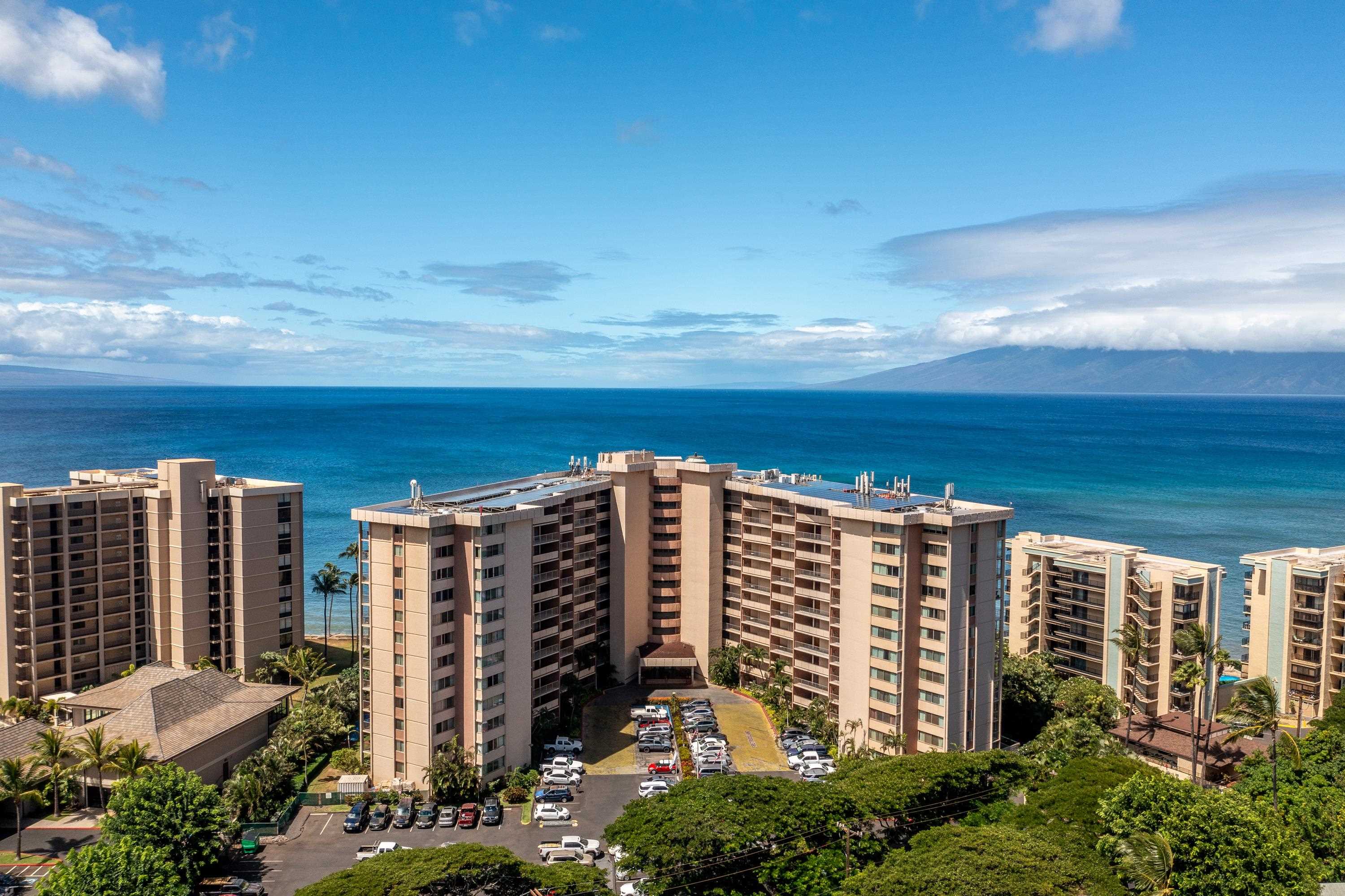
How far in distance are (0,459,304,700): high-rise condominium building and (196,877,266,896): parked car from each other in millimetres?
30450

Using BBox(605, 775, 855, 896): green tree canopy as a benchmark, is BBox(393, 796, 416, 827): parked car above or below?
below

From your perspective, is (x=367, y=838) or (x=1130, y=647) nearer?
(x=367, y=838)

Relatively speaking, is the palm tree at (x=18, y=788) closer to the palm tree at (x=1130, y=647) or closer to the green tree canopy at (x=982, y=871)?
the green tree canopy at (x=982, y=871)

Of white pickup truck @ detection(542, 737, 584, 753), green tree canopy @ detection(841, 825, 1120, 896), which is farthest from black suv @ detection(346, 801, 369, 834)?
green tree canopy @ detection(841, 825, 1120, 896)

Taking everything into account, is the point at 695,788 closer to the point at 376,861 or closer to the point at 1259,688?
the point at 376,861

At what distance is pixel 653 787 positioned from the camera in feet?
163

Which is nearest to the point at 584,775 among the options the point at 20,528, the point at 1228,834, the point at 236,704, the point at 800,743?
the point at 800,743

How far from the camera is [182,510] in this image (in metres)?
66.6

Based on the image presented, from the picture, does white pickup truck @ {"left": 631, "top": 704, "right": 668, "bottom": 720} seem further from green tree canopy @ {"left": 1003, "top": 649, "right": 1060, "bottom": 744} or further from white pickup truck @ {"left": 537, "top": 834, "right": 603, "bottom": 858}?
green tree canopy @ {"left": 1003, "top": 649, "right": 1060, "bottom": 744}

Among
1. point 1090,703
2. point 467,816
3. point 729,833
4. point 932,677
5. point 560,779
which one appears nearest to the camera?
point 729,833

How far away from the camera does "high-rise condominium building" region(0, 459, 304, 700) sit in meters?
63.4

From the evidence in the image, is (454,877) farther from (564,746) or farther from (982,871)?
(564,746)

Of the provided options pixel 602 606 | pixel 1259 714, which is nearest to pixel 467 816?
pixel 602 606

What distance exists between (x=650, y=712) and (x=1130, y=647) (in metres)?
33.4
